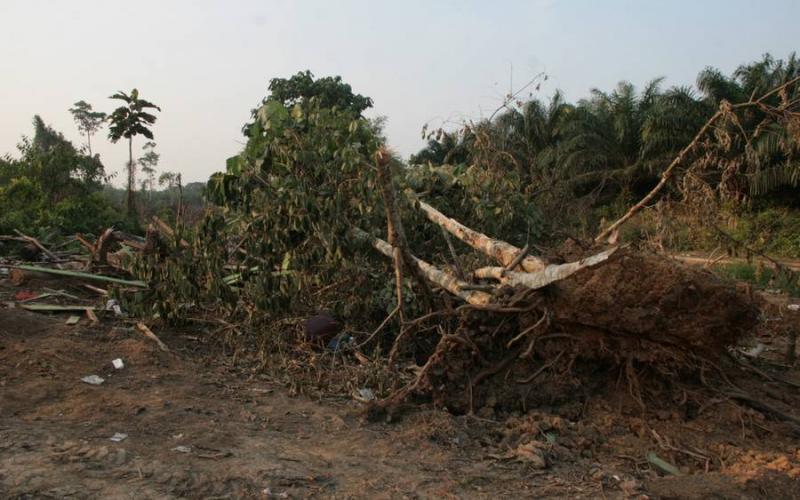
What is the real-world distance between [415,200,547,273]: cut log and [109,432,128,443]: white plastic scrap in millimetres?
2573

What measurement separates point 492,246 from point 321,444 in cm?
206

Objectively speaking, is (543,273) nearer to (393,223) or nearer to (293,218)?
(393,223)

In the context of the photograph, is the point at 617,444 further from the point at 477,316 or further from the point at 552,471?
the point at 477,316

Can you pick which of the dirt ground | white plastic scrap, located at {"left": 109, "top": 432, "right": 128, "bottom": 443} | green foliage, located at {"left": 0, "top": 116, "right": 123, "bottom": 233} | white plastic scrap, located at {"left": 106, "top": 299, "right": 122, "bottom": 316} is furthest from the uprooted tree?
green foliage, located at {"left": 0, "top": 116, "right": 123, "bottom": 233}

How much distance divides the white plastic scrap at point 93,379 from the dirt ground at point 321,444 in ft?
0.19

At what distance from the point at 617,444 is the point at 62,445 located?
2.80m

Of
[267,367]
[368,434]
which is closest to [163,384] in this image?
[267,367]

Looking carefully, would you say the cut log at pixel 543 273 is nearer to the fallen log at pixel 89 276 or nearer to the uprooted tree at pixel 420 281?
the uprooted tree at pixel 420 281

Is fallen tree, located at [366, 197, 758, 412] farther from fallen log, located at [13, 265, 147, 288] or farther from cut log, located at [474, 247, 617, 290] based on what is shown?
fallen log, located at [13, 265, 147, 288]

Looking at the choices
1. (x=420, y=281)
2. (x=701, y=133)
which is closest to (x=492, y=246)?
(x=420, y=281)

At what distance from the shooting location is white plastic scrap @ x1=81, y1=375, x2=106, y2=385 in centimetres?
405

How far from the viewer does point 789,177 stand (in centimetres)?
1758

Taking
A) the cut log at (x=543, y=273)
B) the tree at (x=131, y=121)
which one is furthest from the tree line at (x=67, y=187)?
the cut log at (x=543, y=273)

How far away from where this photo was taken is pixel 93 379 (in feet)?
13.4
